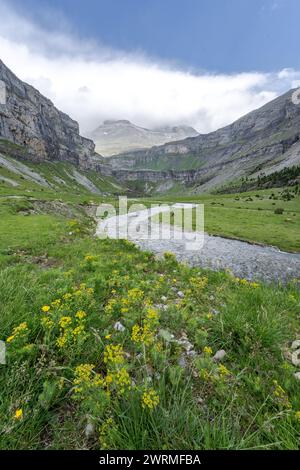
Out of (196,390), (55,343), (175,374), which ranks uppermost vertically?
(55,343)

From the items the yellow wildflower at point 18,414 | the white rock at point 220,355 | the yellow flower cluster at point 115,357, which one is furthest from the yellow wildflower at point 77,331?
the white rock at point 220,355

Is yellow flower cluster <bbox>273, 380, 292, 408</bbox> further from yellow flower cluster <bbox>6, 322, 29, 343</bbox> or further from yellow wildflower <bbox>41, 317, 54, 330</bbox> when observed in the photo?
yellow flower cluster <bbox>6, 322, 29, 343</bbox>

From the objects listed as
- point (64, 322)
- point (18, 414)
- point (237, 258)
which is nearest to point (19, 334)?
point (64, 322)

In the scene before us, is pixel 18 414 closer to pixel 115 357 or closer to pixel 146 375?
pixel 115 357

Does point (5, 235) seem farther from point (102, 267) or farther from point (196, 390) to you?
point (196, 390)

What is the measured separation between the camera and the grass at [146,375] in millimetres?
2607

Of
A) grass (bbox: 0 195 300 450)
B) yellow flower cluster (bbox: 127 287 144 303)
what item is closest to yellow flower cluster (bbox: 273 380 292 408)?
grass (bbox: 0 195 300 450)

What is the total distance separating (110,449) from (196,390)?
1565 mm

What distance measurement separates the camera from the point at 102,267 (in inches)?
371

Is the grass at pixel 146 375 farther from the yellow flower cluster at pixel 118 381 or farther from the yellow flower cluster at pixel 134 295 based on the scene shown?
the yellow flower cluster at pixel 134 295

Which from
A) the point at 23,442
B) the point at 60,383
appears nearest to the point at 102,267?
the point at 60,383

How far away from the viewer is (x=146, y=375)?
11.4 ft

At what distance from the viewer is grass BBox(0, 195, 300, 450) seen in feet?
8.55

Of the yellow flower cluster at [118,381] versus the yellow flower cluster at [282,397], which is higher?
the yellow flower cluster at [118,381]
